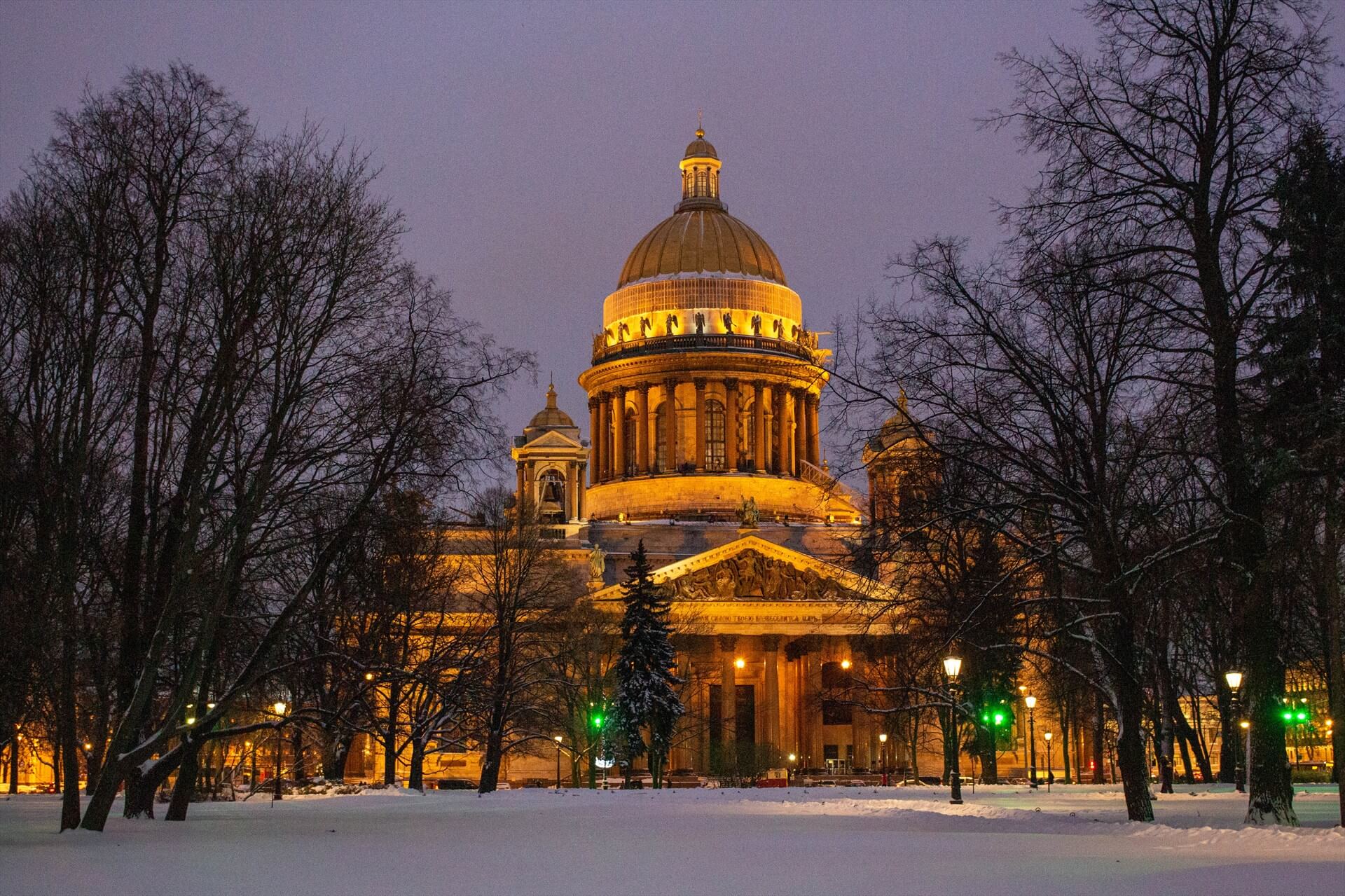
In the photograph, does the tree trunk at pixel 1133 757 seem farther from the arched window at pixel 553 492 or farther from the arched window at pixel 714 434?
the arched window at pixel 714 434

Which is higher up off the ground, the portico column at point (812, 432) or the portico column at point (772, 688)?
the portico column at point (812, 432)

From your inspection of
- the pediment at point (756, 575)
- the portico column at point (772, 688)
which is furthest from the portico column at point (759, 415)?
the portico column at point (772, 688)

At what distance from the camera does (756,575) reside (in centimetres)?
9538

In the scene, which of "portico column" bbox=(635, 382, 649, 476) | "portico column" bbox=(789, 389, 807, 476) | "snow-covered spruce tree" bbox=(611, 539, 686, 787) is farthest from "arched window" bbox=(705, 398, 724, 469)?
"snow-covered spruce tree" bbox=(611, 539, 686, 787)

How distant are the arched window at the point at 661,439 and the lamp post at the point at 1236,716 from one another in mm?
63923

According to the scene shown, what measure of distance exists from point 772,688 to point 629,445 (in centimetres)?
2759

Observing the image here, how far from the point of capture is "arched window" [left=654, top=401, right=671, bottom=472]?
115m

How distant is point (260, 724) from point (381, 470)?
4396 millimetres

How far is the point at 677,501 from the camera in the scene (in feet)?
365

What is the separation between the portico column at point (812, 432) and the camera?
11638 cm

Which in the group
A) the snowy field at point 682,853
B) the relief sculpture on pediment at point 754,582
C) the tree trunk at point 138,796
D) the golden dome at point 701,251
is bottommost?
the snowy field at point 682,853

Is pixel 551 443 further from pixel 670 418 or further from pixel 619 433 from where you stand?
pixel 619 433

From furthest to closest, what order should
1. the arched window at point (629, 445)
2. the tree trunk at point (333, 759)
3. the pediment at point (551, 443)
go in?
the arched window at point (629, 445), the pediment at point (551, 443), the tree trunk at point (333, 759)

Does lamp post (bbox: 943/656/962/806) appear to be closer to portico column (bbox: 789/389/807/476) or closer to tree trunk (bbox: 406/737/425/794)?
tree trunk (bbox: 406/737/425/794)
